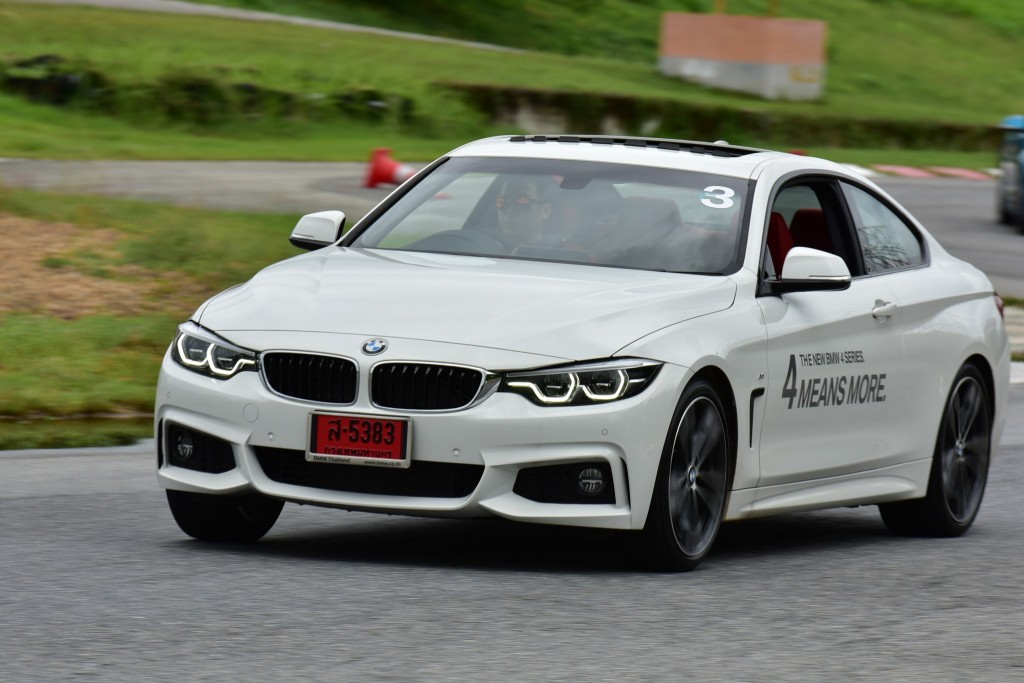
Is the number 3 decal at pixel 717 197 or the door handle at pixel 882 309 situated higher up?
the number 3 decal at pixel 717 197

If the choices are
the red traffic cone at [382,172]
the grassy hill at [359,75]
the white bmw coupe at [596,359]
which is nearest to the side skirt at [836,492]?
the white bmw coupe at [596,359]

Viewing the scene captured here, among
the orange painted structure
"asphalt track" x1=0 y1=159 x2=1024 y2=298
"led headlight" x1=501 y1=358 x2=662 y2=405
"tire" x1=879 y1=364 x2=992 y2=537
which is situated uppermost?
"led headlight" x1=501 y1=358 x2=662 y2=405

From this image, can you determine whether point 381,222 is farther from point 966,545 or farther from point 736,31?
point 736,31

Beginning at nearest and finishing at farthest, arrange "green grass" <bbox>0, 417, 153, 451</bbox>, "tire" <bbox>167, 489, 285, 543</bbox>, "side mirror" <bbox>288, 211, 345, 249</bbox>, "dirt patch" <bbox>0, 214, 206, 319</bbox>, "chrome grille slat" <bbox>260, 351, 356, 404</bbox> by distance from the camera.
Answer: "chrome grille slat" <bbox>260, 351, 356, 404</bbox> → "tire" <bbox>167, 489, 285, 543</bbox> → "side mirror" <bbox>288, 211, 345, 249</bbox> → "green grass" <bbox>0, 417, 153, 451</bbox> → "dirt patch" <bbox>0, 214, 206, 319</bbox>

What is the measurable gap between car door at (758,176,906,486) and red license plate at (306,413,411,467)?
152cm

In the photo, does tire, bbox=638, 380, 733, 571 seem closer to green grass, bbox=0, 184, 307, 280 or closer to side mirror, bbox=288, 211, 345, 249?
side mirror, bbox=288, 211, 345, 249

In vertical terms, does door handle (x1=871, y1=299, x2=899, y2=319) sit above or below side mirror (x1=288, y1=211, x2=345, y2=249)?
below

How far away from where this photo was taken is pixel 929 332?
861 centimetres

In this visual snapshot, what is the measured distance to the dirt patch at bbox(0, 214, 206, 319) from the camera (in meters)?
14.6

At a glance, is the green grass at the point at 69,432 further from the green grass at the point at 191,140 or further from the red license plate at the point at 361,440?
the green grass at the point at 191,140

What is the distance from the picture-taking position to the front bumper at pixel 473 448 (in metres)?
6.58

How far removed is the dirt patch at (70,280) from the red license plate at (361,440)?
25.9 feet

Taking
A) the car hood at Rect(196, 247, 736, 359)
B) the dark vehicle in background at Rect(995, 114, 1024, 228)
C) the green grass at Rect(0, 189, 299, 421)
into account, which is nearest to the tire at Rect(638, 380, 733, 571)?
the car hood at Rect(196, 247, 736, 359)

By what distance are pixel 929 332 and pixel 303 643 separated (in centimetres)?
384
